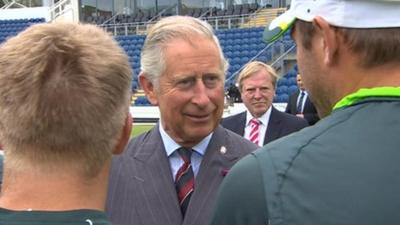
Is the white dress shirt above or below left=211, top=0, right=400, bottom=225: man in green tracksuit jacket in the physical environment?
below

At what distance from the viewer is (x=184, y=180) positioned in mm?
2281

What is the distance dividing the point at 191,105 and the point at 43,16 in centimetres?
2751

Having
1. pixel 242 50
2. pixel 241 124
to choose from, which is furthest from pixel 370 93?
pixel 242 50

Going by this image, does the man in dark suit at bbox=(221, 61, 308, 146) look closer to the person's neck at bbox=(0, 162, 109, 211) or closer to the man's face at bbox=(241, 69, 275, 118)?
the man's face at bbox=(241, 69, 275, 118)

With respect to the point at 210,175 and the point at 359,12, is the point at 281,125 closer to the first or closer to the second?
the point at 210,175

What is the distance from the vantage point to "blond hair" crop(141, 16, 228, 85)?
2.31 m

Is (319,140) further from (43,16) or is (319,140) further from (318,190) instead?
(43,16)

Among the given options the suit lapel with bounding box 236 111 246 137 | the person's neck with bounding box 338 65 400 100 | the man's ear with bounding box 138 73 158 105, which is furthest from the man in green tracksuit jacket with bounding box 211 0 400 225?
the suit lapel with bounding box 236 111 246 137

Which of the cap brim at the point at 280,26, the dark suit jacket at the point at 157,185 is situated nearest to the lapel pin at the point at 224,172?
the dark suit jacket at the point at 157,185

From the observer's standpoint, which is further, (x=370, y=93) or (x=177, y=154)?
(x=177, y=154)

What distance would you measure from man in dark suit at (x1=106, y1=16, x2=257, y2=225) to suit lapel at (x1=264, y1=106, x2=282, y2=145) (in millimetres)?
2467

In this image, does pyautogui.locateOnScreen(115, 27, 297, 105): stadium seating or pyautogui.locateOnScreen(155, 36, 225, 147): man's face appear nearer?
pyautogui.locateOnScreen(155, 36, 225, 147): man's face

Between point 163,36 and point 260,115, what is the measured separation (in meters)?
2.84

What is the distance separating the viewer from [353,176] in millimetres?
1100
